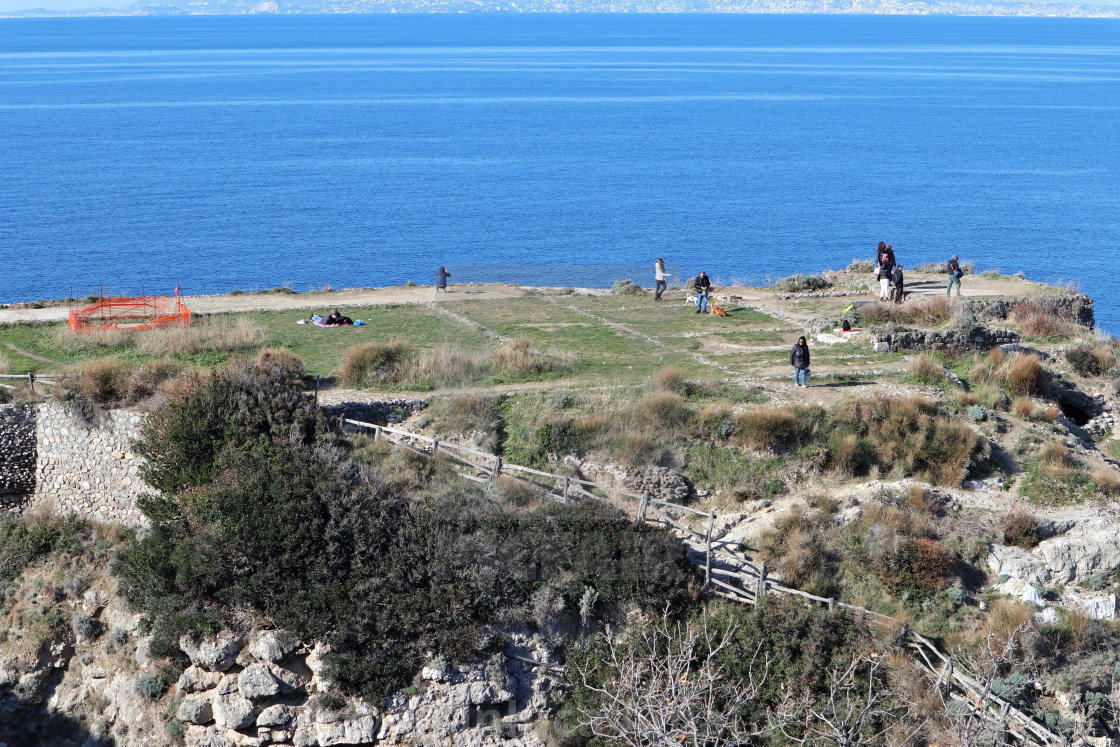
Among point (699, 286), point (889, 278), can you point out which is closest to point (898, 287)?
point (889, 278)

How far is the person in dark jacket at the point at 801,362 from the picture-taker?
84.7 feet

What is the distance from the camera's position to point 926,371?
1057 inches

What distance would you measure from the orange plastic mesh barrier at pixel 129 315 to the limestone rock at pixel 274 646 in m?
14.2

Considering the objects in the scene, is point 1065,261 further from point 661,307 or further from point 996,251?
point 661,307

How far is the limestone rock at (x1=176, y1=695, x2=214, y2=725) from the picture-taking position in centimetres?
1955

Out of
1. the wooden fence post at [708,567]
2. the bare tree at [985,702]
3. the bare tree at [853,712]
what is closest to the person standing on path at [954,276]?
the bare tree at [985,702]

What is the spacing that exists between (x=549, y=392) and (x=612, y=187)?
66510mm

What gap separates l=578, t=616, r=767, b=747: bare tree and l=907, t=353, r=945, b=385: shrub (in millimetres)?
10286

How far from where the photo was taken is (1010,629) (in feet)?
64.2

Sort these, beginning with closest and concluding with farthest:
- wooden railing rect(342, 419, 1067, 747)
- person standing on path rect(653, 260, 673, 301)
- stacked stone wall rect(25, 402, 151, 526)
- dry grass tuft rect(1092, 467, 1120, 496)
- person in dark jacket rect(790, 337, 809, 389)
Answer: wooden railing rect(342, 419, 1067, 747), dry grass tuft rect(1092, 467, 1120, 496), stacked stone wall rect(25, 402, 151, 526), person in dark jacket rect(790, 337, 809, 389), person standing on path rect(653, 260, 673, 301)

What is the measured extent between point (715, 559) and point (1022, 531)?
20.9 feet

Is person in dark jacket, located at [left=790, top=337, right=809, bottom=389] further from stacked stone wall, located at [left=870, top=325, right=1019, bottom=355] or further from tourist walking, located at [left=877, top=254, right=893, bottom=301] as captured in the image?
tourist walking, located at [left=877, top=254, right=893, bottom=301]

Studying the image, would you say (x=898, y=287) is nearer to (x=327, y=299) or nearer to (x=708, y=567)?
(x=708, y=567)

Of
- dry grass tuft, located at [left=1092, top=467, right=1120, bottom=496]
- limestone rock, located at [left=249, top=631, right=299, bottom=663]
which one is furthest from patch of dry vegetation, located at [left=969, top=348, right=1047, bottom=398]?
limestone rock, located at [left=249, top=631, right=299, bottom=663]
